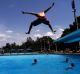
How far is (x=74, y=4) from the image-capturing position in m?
36.5

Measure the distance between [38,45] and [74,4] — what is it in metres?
60.7

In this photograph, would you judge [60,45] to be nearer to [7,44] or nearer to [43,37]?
[43,37]

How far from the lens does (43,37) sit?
103938mm

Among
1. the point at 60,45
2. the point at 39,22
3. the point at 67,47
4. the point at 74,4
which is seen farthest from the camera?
the point at 60,45

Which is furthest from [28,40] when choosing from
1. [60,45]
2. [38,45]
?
[60,45]

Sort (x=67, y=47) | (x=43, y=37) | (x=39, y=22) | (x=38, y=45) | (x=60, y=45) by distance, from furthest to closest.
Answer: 1. (x=43, y=37)
2. (x=38, y=45)
3. (x=60, y=45)
4. (x=67, y=47)
5. (x=39, y=22)

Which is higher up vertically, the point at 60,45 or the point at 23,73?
the point at 60,45

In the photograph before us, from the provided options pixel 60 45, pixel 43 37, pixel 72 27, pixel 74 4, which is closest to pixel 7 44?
pixel 43 37

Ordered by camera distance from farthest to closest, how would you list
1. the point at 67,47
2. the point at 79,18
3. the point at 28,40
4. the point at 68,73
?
the point at 28,40, the point at 67,47, the point at 79,18, the point at 68,73

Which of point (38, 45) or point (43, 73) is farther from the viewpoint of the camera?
point (38, 45)

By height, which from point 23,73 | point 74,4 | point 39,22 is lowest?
point 23,73

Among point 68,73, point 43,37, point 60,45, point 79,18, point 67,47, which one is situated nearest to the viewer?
point 68,73

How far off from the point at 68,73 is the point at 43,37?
3326 inches

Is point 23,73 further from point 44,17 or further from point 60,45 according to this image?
point 60,45
